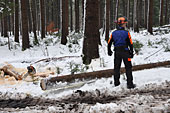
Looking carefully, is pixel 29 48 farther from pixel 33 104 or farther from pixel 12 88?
pixel 33 104

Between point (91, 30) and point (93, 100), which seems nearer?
point (93, 100)

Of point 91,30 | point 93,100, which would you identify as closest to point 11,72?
point 91,30

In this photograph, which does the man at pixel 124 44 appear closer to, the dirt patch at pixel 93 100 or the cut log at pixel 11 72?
Result: the dirt patch at pixel 93 100

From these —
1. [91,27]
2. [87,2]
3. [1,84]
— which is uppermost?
[87,2]

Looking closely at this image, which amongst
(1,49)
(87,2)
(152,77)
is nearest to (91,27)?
(87,2)

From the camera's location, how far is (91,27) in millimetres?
7609

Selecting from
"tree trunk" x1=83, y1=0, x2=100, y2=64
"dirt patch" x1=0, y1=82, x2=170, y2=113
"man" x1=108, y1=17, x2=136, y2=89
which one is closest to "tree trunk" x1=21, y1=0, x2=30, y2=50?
"tree trunk" x1=83, y1=0, x2=100, y2=64

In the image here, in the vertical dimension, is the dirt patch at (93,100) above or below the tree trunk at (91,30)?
below

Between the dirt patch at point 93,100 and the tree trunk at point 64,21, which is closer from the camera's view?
the dirt patch at point 93,100

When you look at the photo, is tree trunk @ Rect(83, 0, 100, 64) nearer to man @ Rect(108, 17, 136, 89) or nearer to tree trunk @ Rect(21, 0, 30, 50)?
man @ Rect(108, 17, 136, 89)

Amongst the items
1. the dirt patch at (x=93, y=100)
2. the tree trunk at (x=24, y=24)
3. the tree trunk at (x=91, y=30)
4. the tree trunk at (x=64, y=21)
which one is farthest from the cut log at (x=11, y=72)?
the tree trunk at (x=64, y=21)

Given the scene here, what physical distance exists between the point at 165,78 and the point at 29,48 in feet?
35.6

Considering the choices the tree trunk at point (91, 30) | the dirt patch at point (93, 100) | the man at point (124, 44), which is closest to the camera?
the dirt patch at point (93, 100)

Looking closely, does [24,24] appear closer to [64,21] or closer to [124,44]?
[64,21]
